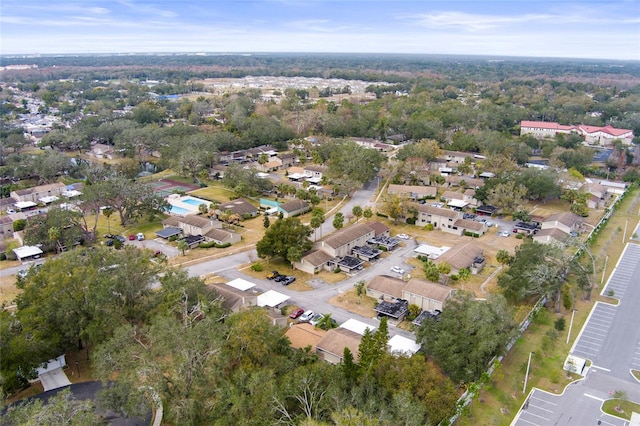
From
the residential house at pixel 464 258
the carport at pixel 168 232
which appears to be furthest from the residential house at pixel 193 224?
the residential house at pixel 464 258

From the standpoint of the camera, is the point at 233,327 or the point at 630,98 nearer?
the point at 233,327

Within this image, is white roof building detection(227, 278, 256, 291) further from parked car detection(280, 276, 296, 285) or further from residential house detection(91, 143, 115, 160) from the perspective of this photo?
residential house detection(91, 143, 115, 160)

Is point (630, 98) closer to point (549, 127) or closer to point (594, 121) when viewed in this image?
point (594, 121)

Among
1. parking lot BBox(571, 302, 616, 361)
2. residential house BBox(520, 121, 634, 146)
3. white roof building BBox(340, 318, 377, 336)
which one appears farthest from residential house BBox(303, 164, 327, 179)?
residential house BBox(520, 121, 634, 146)

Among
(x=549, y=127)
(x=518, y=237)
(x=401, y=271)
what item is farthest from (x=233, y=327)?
(x=549, y=127)

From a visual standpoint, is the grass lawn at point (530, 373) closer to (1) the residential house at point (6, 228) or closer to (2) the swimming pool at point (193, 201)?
(2) the swimming pool at point (193, 201)

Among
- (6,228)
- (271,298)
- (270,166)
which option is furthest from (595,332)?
(6,228)

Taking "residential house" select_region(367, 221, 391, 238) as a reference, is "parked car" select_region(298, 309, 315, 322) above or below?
below
